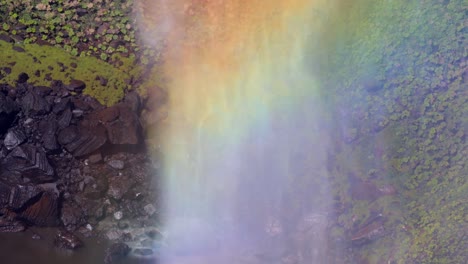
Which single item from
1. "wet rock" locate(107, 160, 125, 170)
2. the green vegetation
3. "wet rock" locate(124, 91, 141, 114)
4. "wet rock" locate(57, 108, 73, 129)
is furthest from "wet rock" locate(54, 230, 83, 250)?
the green vegetation

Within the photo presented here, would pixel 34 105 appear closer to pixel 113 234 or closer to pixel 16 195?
pixel 16 195

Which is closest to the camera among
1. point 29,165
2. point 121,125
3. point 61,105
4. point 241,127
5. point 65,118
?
point 29,165

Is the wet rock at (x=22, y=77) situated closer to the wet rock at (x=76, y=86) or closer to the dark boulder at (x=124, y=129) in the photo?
the wet rock at (x=76, y=86)

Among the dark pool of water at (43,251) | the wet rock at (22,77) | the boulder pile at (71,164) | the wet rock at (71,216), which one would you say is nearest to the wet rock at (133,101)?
the boulder pile at (71,164)

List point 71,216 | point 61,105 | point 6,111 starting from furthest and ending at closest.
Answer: point 61,105 → point 6,111 → point 71,216

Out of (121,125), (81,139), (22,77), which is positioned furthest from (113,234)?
(22,77)

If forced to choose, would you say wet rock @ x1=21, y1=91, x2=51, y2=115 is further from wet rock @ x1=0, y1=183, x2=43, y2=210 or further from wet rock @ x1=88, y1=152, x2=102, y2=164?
wet rock @ x1=0, y1=183, x2=43, y2=210

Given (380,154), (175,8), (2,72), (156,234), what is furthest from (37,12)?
(380,154)
